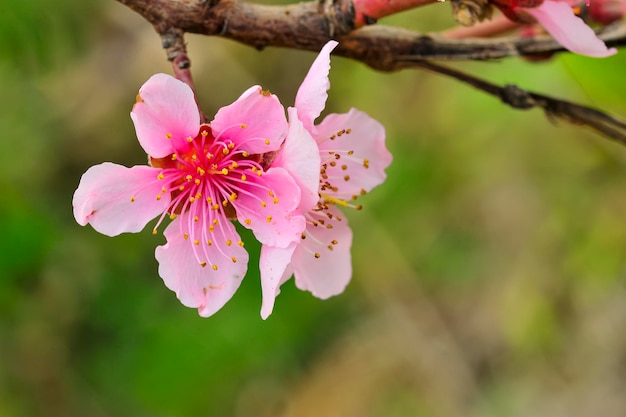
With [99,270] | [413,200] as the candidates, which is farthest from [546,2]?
[99,270]

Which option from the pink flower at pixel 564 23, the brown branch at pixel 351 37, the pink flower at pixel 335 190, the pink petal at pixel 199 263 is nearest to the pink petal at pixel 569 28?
the pink flower at pixel 564 23

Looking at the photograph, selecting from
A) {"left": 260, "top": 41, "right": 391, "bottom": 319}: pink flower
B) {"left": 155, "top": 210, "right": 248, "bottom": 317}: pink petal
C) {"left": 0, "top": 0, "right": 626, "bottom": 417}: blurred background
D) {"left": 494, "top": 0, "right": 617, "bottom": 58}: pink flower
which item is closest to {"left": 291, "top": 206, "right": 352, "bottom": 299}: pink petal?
{"left": 260, "top": 41, "right": 391, "bottom": 319}: pink flower

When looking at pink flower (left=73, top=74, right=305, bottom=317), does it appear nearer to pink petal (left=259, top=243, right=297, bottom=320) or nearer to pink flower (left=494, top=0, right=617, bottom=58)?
pink petal (left=259, top=243, right=297, bottom=320)

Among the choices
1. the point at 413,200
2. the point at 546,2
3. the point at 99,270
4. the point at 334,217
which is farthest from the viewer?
the point at 413,200

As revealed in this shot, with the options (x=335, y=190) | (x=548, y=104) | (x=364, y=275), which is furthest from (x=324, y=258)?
(x=364, y=275)

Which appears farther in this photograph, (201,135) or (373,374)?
(373,374)

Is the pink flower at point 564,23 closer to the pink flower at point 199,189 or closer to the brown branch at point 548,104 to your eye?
the brown branch at point 548,104

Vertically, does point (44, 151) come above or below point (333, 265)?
below

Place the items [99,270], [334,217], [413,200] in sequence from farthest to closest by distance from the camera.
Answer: [413,200]
[99,270]
[334,217]

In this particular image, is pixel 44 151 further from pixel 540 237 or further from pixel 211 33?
pixel 540 237
